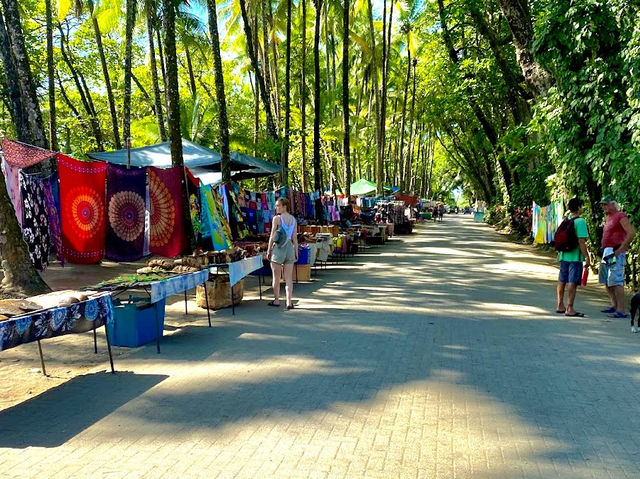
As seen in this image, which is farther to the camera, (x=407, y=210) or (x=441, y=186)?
(x=441, y=186)

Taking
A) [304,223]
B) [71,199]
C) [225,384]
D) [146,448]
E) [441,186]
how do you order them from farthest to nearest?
[441,186], [304,223], [71,199], [225,384], [146,448]

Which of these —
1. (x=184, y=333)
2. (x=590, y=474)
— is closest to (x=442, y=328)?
(x=184, y=333)

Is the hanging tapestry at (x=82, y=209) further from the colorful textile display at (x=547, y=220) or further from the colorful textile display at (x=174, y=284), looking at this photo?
the colorful textile display at (x=547, y=220)

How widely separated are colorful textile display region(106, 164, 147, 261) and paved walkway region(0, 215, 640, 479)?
11.1 feet

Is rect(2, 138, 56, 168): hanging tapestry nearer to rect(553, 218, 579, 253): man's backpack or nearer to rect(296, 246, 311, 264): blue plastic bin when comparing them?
rect(296, 246, 311, 264): blue plastic bin

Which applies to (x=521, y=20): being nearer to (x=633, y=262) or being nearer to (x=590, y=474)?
(x=633, y=262)

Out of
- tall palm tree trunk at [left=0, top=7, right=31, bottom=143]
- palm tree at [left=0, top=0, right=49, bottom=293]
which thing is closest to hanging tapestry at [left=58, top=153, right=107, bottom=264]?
palm tree at [left=0, top=0, right=49, bottom=293]

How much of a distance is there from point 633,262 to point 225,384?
31.4 feet

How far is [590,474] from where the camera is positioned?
12.0 ft

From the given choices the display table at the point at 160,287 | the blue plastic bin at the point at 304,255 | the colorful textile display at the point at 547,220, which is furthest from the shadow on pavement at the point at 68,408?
the colorful textile display at the point at 547,220

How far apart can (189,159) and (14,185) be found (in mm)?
6511

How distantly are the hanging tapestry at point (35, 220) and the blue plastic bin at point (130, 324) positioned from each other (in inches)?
120

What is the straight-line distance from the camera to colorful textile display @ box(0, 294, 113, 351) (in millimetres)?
4418

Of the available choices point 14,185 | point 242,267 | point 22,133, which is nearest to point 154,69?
point 22,133
